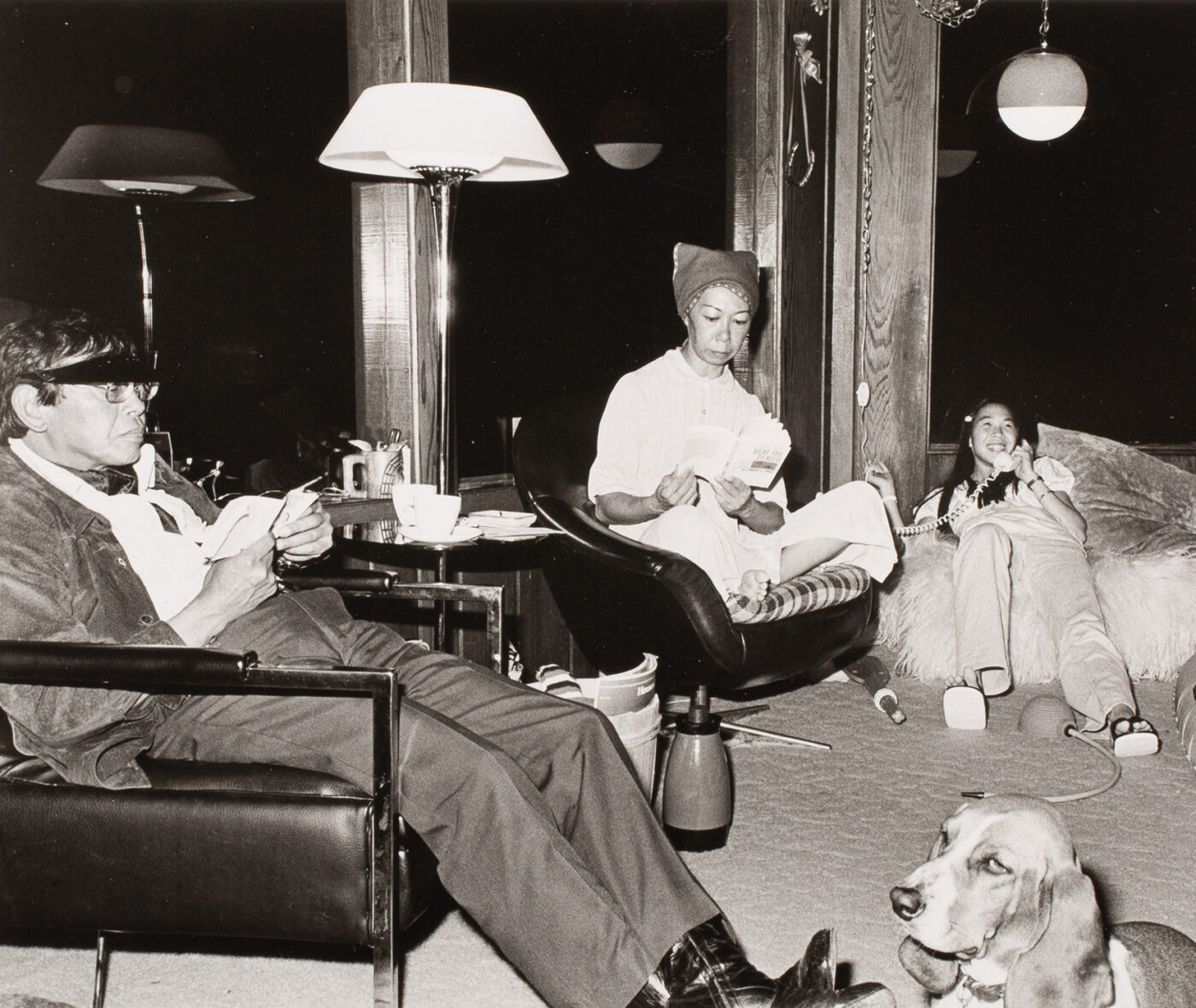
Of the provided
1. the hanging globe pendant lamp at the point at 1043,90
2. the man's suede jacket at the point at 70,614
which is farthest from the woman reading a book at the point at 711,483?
the hanging globe pendant lamp at the point at 1043,90

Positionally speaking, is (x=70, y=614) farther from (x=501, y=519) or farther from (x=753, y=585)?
(x=753, y=585)

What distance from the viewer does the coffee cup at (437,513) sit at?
2.64m

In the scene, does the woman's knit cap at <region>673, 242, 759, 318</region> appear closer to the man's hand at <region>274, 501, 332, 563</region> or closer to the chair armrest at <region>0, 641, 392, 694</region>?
the man's hand at <region>274, 501, 332, 563</region>

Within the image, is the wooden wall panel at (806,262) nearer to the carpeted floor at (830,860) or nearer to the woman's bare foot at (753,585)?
the carpeted floor at (830,860)

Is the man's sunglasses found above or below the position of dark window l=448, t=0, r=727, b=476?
below

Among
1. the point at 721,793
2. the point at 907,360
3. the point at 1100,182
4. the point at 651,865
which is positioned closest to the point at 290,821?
the point at 651,865

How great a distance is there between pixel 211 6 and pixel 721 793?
87.0 inches

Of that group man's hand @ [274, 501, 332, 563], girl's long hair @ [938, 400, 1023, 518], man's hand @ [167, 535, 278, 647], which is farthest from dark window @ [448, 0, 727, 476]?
man's hand @ [167, 535, 278, 647]

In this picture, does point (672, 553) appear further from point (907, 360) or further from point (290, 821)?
point (907, 360)

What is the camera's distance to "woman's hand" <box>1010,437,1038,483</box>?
13.3ft

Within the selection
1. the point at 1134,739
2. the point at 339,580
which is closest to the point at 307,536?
the point at 339,580

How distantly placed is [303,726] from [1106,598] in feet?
10.2

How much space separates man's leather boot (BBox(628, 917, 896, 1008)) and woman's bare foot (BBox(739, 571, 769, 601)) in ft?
4.15

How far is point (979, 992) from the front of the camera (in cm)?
150
